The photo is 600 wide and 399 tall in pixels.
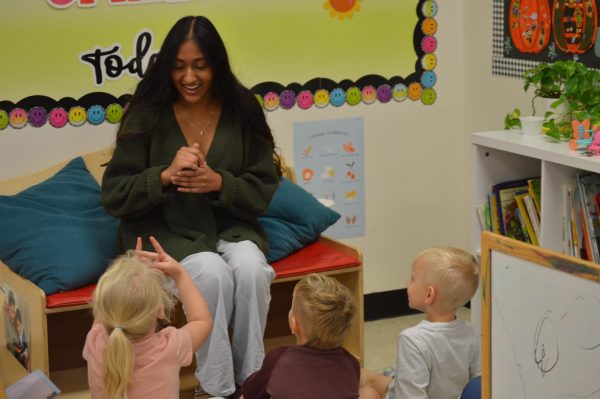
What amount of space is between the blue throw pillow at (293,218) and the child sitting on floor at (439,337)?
3.09 ft

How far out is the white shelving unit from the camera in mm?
2992

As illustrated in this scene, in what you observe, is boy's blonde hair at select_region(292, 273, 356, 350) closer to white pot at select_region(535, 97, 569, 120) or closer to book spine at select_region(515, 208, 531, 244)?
book spine at select_region(515, 208, 531, 244)

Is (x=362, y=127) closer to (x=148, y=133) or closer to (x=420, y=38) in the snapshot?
(x=420, y=38)

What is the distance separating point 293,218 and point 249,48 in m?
0.72

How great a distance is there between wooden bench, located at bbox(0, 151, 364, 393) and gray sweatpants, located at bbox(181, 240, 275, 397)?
0.64ft

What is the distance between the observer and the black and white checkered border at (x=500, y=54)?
367cm

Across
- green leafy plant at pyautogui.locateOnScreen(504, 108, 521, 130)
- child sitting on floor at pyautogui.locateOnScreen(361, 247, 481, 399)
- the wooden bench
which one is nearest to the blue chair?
child sitting on floor at pyautogui.locateOnScreen(361, 247, 481, 399)

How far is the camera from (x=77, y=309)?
2.94 meters

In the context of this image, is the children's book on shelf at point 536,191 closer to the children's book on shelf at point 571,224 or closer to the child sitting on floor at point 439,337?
the children's book on shelf at point 571,224

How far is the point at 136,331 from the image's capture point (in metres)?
2.12

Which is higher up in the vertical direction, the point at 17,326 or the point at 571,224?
the point at 571,224

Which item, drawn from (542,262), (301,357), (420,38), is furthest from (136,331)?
(420,38)

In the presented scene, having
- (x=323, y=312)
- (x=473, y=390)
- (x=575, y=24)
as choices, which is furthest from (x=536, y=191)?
(x=323, y=312)

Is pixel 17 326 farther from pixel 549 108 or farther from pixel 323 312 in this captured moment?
pixel 549 108
